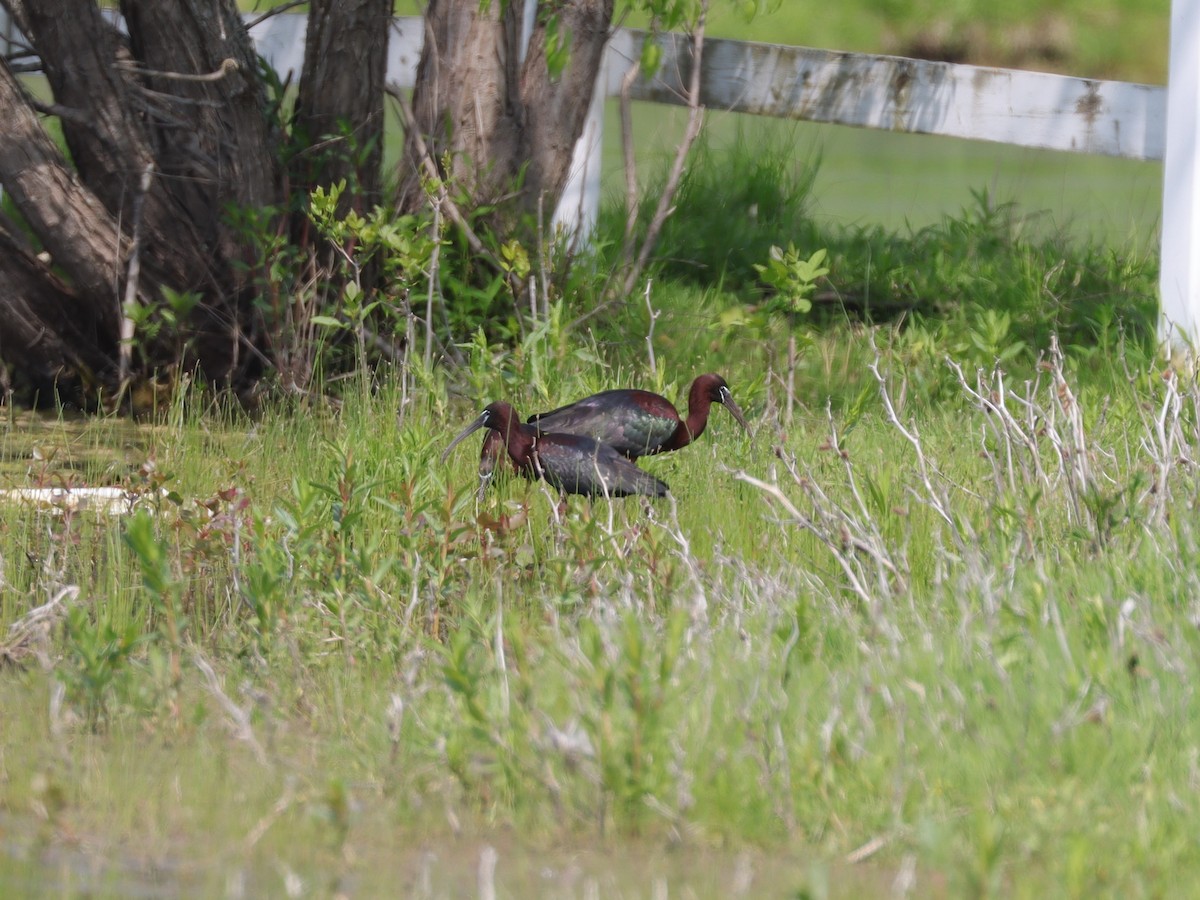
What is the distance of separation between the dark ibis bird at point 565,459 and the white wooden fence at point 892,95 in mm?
1660

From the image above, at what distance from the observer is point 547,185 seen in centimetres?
614

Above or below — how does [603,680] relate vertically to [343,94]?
below

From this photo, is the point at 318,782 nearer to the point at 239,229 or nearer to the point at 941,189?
the point at 239,229

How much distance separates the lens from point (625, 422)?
4.70 m

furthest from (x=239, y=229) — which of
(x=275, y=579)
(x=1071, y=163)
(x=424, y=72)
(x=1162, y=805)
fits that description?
(x=1071, y=163)

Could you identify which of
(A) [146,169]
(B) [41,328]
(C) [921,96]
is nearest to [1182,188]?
(C) [921,96]

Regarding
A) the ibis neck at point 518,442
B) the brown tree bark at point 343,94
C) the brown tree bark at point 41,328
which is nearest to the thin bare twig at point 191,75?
the brown tree bark at point 343,94

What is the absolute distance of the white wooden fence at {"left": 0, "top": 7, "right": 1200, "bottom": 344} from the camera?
617 centimetres

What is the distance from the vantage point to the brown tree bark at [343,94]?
559 cm

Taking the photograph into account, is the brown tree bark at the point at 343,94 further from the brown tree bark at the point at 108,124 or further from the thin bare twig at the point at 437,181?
the brown tree bark at the point at 108,124

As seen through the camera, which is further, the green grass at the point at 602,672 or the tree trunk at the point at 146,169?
the tree trunk at the point at 146,169

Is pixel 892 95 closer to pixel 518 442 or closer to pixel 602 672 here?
pixel 518 442

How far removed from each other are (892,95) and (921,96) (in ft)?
0.37

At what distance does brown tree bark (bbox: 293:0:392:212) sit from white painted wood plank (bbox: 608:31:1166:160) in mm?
1105
